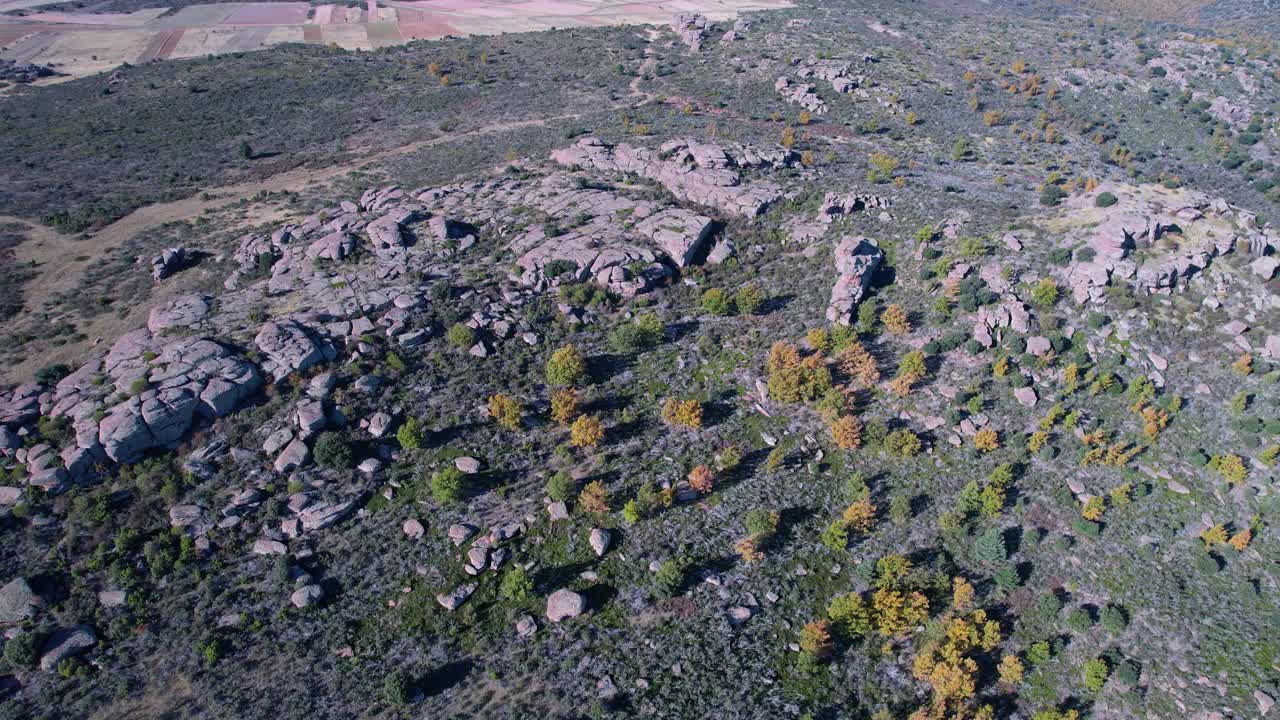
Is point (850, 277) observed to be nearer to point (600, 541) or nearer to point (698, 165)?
point (698, 165)

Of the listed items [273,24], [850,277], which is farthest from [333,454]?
[273,24]

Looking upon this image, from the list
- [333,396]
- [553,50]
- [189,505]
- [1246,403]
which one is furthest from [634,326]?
[553,50]

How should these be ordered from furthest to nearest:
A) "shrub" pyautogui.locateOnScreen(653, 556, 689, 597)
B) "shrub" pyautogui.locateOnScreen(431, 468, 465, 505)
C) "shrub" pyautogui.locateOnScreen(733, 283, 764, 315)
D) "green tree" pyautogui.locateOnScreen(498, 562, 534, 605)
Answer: "shrub" pyautogui.locateOnScreen(733, 283, 764, 315)
"shrub" pyautogui.locateOnScreen(431, 468, 465, 505)
"shrub" pyautogui.locateOnScreen(653, 556, 689, 597)
"green tree" pyautogui.locateOnScreen(498, 562, 534, 605)

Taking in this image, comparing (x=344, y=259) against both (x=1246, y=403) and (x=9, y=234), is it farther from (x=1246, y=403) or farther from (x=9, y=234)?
(x=1246, y=403)

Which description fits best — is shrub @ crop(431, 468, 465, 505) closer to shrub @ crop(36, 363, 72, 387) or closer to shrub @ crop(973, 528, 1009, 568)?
shrub @ crop(36, 363, 72, 387)

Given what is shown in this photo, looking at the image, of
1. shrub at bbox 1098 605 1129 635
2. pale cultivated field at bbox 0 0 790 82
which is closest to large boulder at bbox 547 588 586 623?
shrub at bbox 1098 605 1129 635

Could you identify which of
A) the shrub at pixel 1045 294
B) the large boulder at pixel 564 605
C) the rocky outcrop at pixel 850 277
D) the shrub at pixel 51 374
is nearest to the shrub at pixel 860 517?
the large boulder at pixel 564 605

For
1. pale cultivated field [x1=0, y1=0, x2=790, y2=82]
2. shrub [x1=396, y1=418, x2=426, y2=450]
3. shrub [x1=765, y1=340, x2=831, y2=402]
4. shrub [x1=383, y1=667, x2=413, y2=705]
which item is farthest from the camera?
pale cultivated field [x1=0, y1=0, x2=790, y2=82]
